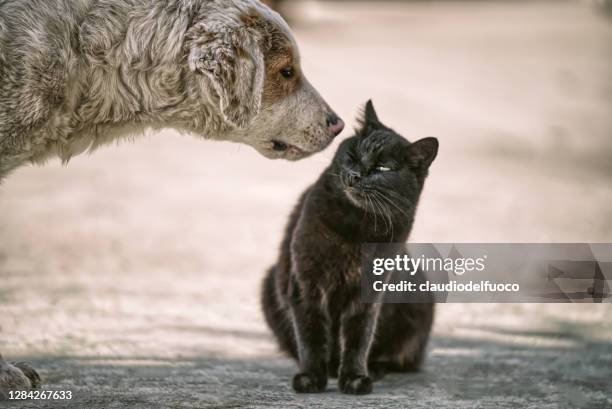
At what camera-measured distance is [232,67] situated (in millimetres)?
5172

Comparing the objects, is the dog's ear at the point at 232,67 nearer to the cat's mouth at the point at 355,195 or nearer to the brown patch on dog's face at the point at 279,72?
the brown patch on dog's face at the point at 279,72

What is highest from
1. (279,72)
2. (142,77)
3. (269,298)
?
(279,72)

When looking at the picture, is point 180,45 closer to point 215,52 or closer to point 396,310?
point 215,52

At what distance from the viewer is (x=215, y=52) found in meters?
5.11

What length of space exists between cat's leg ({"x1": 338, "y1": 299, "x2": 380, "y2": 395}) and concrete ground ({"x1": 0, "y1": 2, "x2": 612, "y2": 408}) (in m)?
0.15

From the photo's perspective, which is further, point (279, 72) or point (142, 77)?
point (279, 72)

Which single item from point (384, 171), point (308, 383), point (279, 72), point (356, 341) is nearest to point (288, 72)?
point (279, 72)

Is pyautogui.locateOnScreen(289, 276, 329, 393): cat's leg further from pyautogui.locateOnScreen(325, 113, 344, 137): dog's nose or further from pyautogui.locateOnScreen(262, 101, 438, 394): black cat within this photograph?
pyautogui.locateOnScreen(325, 113, 344, 137): dog's nose

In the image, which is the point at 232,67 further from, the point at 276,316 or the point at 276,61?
the point at 276,316

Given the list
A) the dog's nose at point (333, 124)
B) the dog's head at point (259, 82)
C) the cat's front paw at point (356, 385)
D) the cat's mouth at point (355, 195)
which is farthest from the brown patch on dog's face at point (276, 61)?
the cat's front paw at point (356, 385)

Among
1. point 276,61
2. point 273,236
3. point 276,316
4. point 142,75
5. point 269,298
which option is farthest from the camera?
point 273,236

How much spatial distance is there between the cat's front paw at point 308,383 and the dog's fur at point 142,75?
1410 mm

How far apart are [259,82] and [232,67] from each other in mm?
204

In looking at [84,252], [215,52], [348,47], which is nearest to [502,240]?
[84,252]
